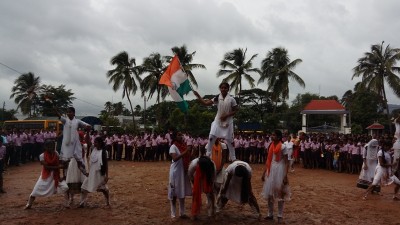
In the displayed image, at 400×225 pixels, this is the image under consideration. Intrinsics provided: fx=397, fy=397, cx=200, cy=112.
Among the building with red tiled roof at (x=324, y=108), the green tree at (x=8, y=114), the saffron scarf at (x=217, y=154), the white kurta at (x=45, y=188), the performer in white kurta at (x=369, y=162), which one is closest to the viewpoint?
the saffron scarf at (x=217, y=154)

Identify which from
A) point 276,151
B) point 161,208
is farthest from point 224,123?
point 161,208

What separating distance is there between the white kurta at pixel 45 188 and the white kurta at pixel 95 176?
716mm

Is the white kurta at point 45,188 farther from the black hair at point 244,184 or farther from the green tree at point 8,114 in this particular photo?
the green tree at point 8,114

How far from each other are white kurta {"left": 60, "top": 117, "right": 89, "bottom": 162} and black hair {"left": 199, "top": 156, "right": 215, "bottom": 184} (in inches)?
129

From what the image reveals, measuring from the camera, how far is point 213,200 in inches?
339

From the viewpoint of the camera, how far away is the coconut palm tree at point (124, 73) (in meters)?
42.2

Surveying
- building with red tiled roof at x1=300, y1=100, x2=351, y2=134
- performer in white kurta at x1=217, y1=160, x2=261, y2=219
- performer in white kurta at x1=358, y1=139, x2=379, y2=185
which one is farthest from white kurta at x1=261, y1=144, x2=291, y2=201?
building with red tiled roof at x1=300, y1=100, x2=351, y2=134

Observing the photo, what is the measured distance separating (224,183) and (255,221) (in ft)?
3.54

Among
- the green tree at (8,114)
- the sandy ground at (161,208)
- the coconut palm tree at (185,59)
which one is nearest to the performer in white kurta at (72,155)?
the sandy ground at (161,208)

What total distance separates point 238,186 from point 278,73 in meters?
33.5

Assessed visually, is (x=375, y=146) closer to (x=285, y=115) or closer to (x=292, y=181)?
(x=292, y=181)

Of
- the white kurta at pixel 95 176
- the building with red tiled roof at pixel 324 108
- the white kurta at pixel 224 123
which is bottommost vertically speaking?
the white kurta at pixel 95 176

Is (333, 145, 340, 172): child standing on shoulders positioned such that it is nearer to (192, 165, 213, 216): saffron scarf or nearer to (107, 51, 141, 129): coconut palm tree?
(192, 165, 213, 216): saffron scarf

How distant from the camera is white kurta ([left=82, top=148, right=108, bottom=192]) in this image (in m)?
9.56
